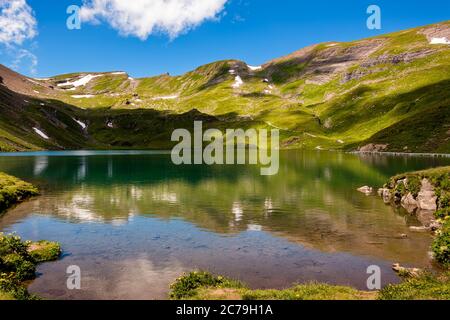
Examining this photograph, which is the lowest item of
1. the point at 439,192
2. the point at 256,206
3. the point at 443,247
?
the point at 443,247

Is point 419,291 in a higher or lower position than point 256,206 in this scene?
lower

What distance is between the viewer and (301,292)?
24688 millimetres

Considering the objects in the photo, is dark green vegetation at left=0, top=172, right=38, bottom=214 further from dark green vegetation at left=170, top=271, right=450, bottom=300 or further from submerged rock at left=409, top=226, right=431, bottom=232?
submerged rock at left=409, top=226, right=431, bottom=232

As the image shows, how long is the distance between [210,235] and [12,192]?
4454cm

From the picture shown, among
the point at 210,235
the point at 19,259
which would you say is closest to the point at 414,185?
the point at 210,235

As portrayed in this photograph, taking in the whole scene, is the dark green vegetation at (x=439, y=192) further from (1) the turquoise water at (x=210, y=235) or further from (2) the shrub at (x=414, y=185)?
(1) the turquoise water at (x=210, y=235)

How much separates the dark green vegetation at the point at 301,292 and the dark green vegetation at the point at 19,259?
10.3 meters

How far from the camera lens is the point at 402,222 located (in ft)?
181

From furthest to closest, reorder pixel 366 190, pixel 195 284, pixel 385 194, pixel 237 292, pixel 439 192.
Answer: pixel 366 190
pixel 385 194
pixel 439 192
pixel 195 284
pixel 237 292

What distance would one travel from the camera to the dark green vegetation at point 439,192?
36.1 meters

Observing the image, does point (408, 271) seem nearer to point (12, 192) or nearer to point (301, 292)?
point (301, 292)
